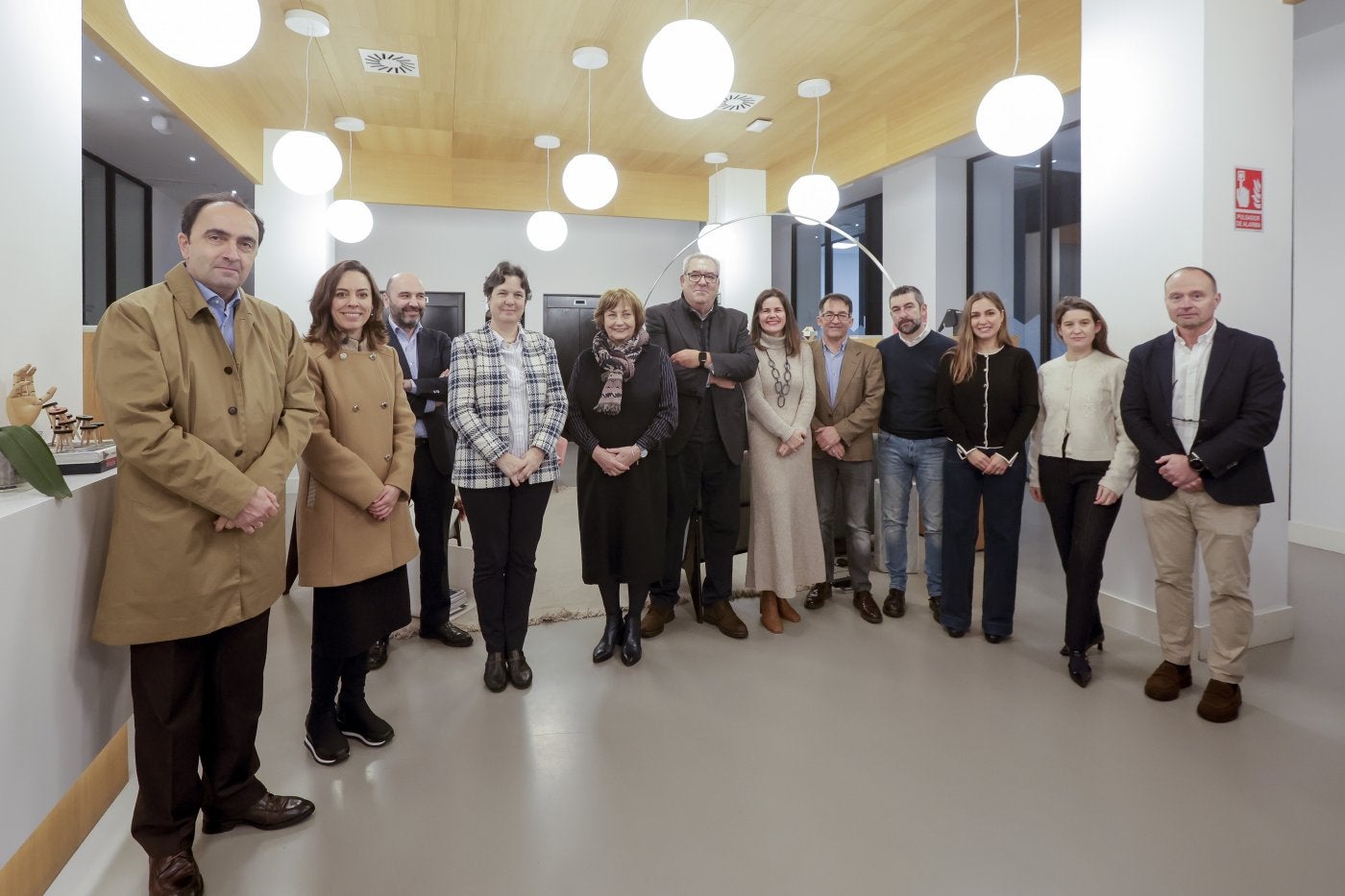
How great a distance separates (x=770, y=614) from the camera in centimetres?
350

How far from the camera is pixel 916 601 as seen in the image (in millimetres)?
3941

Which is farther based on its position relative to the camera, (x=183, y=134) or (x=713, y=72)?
(x=183, y=134)

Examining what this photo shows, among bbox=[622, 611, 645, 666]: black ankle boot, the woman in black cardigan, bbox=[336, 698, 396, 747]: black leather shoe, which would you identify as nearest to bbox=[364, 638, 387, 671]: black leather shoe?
bbox=[336, 698, 396, 747]: black leather shoe

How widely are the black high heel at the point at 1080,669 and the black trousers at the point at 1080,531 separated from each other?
0.03m

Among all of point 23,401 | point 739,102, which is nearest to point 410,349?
point 23,401

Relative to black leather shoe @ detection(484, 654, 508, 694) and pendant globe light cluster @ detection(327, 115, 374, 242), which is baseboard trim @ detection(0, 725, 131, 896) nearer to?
black leather shoe @ detection(484, 654, 508, 694)

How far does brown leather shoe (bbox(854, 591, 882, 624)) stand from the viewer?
3.59 meters

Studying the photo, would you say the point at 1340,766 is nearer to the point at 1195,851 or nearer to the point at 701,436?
the point at 1195,851

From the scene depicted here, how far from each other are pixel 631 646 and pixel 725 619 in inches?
20.4

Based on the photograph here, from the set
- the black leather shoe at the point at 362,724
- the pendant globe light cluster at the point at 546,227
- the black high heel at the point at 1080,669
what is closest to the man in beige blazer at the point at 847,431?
the black high heel at the point at 1080,669

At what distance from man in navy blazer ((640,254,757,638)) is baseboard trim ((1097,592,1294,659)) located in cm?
160

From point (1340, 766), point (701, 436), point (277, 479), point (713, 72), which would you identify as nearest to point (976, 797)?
point (1340, 766)

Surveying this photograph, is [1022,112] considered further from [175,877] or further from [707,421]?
[175,877]

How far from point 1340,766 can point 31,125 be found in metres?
4.04
